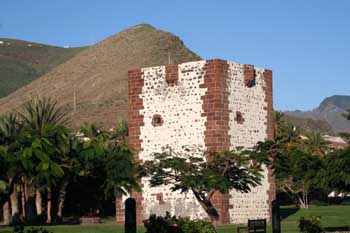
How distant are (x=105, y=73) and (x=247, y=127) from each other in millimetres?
84450

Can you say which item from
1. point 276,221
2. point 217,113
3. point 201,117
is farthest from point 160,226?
point 201,117

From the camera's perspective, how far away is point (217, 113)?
34.2 metres

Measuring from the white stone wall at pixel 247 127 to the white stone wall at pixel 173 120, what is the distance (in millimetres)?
1368

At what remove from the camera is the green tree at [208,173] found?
102ft

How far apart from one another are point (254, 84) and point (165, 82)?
403cm

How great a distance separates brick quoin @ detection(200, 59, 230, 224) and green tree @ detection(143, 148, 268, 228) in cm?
48

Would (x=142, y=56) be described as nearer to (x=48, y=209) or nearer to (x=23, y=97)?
(x=23, y=97)

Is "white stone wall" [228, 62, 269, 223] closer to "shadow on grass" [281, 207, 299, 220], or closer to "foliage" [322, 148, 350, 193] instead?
"shadow on grass" [281, 207, 299, 220]

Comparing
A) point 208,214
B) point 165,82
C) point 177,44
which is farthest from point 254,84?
point 177,44

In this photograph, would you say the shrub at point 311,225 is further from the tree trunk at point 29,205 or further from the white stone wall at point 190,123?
the tree trunk at point 29,205

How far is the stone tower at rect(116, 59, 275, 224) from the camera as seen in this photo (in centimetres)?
3438

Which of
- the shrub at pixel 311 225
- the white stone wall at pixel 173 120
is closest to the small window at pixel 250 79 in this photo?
the white stone wall at pixel 173 120

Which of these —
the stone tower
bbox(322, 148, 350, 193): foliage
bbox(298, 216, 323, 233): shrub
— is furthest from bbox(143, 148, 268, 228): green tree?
bbox(298, 216, 323, 233): shrub

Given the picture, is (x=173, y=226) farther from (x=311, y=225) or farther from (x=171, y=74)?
(x=171, y=74)
